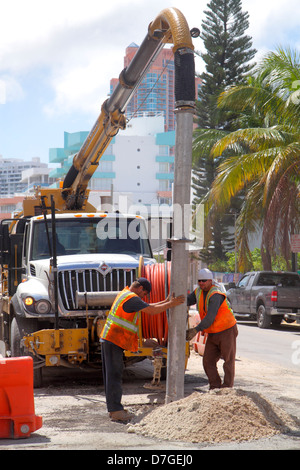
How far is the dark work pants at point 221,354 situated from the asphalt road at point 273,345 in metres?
4.62

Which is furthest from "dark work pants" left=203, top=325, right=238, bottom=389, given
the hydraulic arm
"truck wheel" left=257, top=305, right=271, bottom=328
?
"truck wheel" left=257, top=305, right=271, bottom=328

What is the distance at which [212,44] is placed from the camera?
4578 centimetres

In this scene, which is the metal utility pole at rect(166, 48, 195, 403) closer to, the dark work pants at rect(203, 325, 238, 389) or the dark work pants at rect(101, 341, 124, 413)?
the dark work pants at rect(101, 341, 124, 413)

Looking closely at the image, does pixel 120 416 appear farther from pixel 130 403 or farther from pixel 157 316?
pixel 157 316

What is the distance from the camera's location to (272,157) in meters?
24.2

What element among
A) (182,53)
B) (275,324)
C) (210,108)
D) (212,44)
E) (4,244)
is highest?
(212,44)

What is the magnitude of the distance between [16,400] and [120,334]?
1.49m

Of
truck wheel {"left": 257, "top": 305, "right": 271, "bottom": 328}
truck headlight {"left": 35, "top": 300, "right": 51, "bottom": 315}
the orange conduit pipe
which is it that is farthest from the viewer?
truck wheel {"left": 257, "top": 305, "right": 271, "bottom": 328}

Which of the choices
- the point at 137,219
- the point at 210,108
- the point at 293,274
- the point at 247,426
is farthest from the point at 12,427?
the point at 210,108

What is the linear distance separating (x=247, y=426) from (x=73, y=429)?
1918 millimetres

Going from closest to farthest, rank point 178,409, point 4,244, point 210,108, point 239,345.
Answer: point 178,409
point 4,244
point 239,345
point 210,108

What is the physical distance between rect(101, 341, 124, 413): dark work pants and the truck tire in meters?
16.7

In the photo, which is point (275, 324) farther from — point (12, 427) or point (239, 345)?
point (12, 427)

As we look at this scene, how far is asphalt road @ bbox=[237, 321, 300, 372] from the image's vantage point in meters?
15.3
